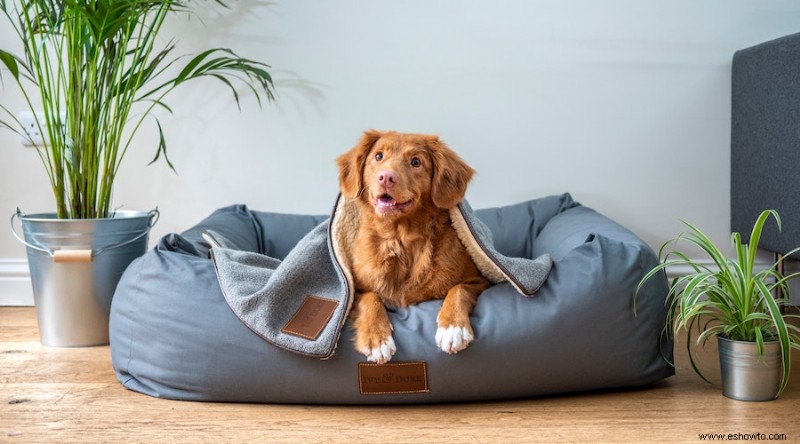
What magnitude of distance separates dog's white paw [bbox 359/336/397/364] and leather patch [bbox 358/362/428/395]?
2 centimetres

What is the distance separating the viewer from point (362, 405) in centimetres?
191

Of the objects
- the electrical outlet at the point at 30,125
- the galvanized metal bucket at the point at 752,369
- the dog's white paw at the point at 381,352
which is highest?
the electrical outlet at the point at 30,125

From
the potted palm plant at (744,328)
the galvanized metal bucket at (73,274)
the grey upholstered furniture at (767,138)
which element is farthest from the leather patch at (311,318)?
the grey upholstered furniture at (767,138)

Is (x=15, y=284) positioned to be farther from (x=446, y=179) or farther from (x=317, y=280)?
(x=446, y=179)

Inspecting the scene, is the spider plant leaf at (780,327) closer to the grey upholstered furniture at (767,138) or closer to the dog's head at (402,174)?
the dog's head at (402,174)

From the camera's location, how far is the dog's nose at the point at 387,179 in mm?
1850

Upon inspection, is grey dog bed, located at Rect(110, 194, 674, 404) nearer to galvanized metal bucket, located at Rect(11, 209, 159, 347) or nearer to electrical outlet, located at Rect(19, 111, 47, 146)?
galvanized metal bucket, located at Rect(11, 209, 159, 347)

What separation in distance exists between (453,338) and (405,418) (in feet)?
0.73

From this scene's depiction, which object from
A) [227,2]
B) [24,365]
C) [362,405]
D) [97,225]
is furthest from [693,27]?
[24,365]

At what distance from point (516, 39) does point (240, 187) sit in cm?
131

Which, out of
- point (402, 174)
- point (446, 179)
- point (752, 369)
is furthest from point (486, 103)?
point (752, 369)

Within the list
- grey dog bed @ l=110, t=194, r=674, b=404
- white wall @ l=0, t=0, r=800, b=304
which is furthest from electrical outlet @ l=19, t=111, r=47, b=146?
grey dog bed @ l=110, t=194, r=674, b=404

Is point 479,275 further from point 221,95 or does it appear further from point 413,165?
point 221,95

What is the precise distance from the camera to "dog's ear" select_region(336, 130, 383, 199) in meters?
2.04
